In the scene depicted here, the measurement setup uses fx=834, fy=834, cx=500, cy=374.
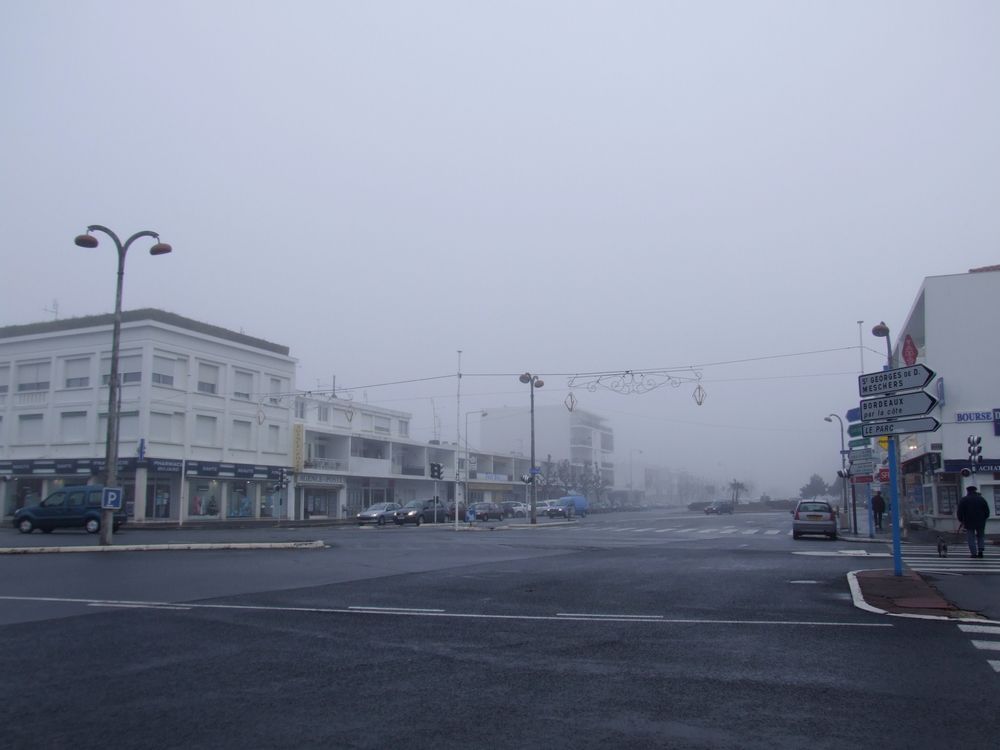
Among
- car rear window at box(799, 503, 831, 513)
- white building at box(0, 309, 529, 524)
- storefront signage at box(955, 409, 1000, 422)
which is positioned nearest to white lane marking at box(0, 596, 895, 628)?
car rear window at box(799, 503, 831, 513)

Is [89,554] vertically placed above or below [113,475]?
below

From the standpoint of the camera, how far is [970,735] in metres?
5.19

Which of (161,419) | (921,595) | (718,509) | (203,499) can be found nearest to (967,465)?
(921,595)

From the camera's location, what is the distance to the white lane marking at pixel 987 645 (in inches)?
311

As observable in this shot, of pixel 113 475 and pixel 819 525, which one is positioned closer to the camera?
pixel 113 475

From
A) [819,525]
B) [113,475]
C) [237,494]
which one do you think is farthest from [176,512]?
[819,525]

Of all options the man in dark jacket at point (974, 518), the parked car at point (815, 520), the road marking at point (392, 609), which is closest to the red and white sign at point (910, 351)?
the man in dark jacket at point (974, 518)

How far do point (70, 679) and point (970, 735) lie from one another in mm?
6765

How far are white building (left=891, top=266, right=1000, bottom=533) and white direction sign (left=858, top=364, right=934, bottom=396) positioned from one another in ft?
66.1

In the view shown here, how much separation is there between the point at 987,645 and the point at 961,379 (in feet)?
95.1

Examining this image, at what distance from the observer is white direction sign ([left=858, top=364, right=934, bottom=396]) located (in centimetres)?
1334

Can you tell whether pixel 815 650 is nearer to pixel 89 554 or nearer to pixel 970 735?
pixel 970 735

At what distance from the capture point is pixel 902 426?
13.7 metres

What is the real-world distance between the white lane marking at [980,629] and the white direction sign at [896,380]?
186 inches
